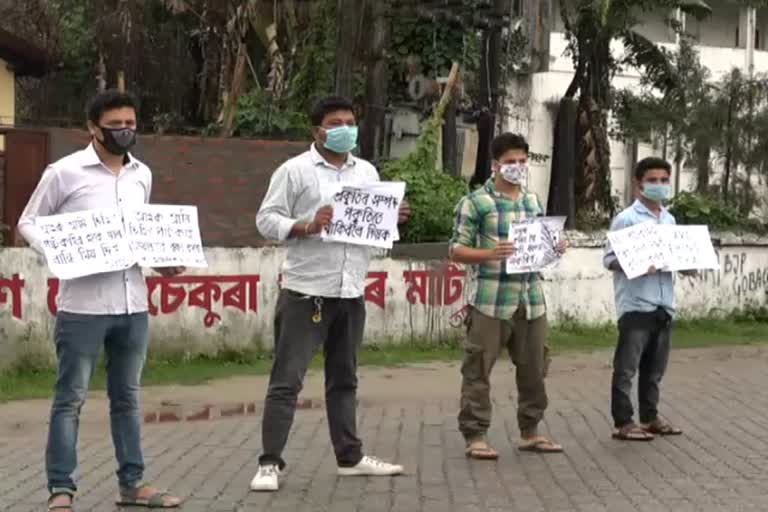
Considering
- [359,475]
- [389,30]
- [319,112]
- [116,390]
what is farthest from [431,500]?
[389,30]

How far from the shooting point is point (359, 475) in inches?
285

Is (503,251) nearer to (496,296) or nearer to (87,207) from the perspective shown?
(496,296)

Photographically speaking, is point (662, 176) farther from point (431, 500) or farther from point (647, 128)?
point (647, 128)

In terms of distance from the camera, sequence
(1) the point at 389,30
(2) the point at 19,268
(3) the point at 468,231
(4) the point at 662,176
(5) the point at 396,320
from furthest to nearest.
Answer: (1) the point at 389,30 < (5) the point at 396,320 < (2) the point at 19,268 < (4) the point at 662,176 < (3) the point at 468,231

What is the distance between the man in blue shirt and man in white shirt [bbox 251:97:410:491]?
7.34 ft

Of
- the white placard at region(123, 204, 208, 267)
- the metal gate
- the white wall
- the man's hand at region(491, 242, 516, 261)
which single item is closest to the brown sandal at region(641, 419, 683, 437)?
the man's hand at region(491, 242, 516, 261)

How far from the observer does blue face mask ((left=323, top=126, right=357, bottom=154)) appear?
6930 mm

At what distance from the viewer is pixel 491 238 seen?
7730mm

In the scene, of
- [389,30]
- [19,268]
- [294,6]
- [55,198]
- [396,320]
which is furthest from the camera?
[294,6]

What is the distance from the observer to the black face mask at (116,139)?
6195mm

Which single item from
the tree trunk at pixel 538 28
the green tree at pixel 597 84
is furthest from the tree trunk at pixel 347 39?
the green tree at pixel 597 84

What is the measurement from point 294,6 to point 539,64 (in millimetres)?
4303

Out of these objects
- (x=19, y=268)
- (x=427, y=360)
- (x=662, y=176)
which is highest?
(x=662, y=176)

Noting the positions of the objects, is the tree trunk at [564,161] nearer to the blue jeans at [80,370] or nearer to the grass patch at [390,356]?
the grass patch at [390,356]
